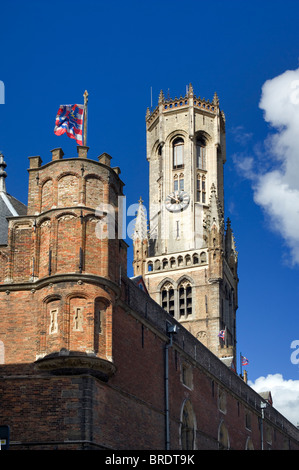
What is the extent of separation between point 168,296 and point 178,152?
22.7m

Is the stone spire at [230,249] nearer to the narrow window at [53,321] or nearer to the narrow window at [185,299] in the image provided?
the narrow window at [185,299]

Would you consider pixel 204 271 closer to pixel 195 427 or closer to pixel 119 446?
pixel 195 427

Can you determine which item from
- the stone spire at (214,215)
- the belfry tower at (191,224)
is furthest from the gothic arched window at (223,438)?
the stone spire at (214,215)

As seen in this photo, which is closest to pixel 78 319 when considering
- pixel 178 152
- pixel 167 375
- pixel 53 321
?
pixel 53 321

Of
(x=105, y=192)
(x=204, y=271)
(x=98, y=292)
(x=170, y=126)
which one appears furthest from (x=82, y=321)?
(x=170, y=126)

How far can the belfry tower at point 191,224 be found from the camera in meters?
104

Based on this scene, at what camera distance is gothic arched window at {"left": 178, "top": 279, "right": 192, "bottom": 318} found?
10512 centimetres

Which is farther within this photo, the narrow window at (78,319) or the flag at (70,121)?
the flag at (70,121)

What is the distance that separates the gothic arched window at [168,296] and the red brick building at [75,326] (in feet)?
206

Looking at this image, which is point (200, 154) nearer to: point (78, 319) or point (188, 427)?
point (188, 427)

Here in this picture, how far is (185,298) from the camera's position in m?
106

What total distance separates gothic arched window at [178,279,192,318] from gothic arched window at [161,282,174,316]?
4.78ft

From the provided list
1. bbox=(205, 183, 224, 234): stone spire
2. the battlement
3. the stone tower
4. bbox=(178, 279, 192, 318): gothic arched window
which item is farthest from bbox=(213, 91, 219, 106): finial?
the stone tower

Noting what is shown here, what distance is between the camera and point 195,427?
4903 centimetres
